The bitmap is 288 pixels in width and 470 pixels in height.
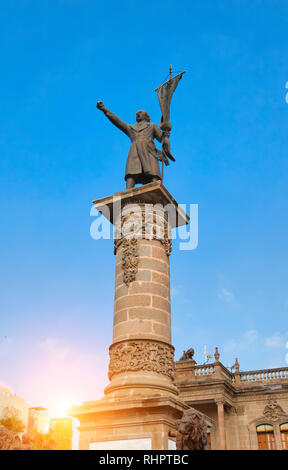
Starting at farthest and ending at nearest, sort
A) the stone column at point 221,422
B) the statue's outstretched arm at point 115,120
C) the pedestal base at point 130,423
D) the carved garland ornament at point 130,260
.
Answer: the stone column at point 221,422, the statue's outstretched arm at point 115,120, the carved garland ornament at point 130,260, the pedestal base at point 130,423

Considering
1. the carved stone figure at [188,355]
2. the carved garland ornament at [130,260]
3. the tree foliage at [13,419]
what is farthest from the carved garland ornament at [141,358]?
the tree foliage at [13,419]

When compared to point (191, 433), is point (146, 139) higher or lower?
higher

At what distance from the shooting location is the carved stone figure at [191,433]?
8.25 meters

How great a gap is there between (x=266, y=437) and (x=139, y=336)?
25.8m

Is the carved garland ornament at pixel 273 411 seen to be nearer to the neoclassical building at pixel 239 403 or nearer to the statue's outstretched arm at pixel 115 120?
the neoclassical building at pixel 239 403

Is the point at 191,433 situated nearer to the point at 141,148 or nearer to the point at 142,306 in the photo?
the point at 142,306

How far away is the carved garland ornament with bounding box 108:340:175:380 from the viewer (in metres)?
11.5

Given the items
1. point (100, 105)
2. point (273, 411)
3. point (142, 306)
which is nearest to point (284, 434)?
point (273, 411)

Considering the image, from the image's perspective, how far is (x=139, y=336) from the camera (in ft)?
38.5

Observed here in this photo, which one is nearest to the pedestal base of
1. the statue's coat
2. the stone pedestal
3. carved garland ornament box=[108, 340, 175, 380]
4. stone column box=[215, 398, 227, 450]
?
the stone pedestal

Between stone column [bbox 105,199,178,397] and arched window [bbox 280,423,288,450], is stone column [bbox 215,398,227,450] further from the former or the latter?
stone column [bbox 105,199,178,397]

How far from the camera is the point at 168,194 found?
14.0 metres

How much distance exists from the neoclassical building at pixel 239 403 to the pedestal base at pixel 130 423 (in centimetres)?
2234
